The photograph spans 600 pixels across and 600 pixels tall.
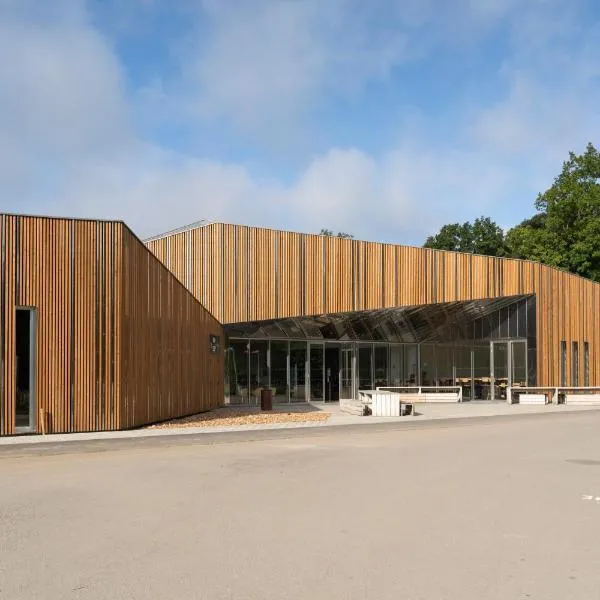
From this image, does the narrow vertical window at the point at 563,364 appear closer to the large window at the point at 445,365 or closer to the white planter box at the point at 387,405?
the large window at the point at 445,365

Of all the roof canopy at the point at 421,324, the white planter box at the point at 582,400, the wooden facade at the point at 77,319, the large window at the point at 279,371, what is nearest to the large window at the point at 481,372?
the roof canopy at the point at 421,324

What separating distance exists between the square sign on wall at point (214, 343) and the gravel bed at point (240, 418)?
8.39 ft

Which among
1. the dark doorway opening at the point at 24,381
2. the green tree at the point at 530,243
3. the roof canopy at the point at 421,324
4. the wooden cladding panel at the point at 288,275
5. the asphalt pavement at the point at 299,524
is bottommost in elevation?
the asphalt pavement at the point at 299,524

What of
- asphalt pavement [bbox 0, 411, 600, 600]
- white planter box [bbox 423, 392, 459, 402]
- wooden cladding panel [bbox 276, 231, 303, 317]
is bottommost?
white planter box [bbox 423, 392, 459, 402]

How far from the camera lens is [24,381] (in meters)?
18.0

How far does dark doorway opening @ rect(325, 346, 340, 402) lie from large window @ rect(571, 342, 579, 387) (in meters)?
12.9

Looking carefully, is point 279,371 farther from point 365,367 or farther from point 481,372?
point 481,372

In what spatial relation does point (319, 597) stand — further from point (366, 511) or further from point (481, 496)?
point (481, 496)

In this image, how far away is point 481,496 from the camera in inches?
375

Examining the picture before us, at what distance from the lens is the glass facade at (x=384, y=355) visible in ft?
108

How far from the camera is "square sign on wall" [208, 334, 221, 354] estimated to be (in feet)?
95.6

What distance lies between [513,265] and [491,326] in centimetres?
326

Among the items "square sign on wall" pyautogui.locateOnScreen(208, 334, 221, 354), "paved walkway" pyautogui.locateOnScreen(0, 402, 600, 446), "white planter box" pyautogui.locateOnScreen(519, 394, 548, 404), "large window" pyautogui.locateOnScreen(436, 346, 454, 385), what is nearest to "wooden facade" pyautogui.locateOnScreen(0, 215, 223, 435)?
"paved walkway" pyautogui.locateOnScreen(0, 402, 600, 446)
